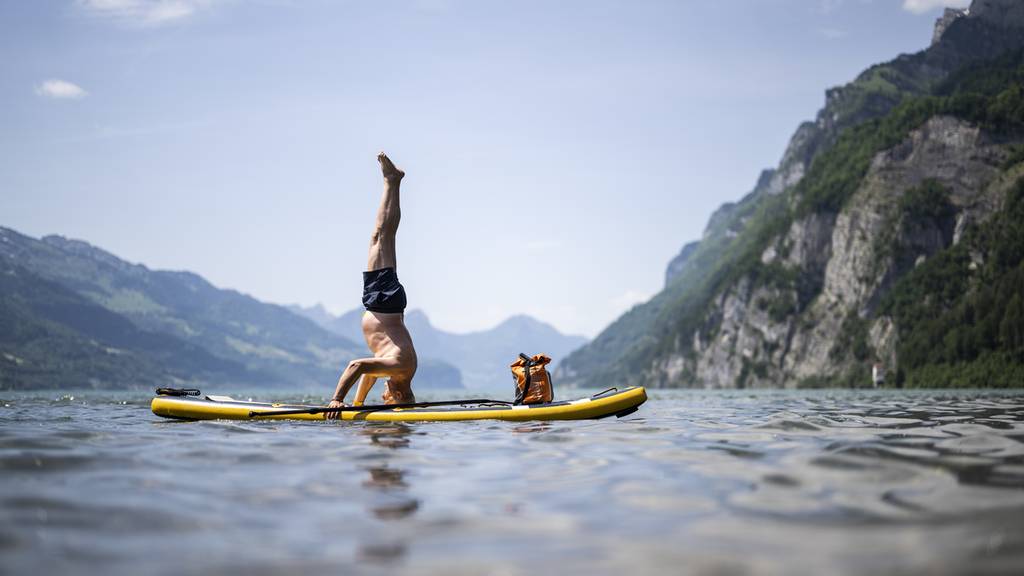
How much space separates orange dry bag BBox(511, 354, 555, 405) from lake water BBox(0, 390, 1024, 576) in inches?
206

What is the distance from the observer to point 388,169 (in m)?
16.9

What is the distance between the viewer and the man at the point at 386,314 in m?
16.0

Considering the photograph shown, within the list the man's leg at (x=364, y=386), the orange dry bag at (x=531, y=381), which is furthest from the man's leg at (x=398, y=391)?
the orange dry bag at (x=531, y=381)

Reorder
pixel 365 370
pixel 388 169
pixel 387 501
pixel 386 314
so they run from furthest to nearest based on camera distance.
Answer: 1. pixel 388 169
2. pixel 386 314
3. pixel 365 370
4. pixel 387 501

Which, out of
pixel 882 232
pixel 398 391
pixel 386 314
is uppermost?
pixel 882 232

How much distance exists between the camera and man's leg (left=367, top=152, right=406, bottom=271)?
16.5 metres

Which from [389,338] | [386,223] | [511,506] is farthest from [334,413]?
[511,506]

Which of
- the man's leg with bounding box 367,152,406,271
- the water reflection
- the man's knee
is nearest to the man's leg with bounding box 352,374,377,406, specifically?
the man's knee

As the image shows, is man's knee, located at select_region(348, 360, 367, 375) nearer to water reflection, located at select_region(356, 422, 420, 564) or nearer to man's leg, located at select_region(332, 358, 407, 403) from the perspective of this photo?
man's leg, located at select_region(332, 358, 407, 403)

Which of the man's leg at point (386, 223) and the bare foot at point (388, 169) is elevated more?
the bare foot at point (388, 169)

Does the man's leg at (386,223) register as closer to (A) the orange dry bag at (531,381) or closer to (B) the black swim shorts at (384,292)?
(B) the black swim shorts at (384,292)

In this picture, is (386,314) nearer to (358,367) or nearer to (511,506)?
(358,367)

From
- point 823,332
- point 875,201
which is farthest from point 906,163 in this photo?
point 823,332

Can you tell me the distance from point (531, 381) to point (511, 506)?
33.4 feet
